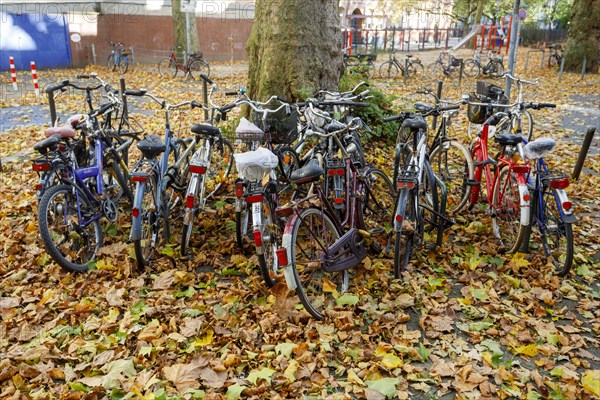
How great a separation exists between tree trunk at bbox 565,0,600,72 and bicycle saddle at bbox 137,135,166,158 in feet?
60.7

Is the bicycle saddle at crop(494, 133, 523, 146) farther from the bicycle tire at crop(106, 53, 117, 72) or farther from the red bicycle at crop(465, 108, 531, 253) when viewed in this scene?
the bicycle tire at crop(106, 53, 117, 72)

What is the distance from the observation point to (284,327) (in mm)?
3713

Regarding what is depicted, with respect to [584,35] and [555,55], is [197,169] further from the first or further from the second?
[555,55]

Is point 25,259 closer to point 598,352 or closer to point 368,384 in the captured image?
point 368,384

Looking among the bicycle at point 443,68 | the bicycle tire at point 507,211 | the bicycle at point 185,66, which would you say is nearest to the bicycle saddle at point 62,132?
the bicycle tire at point 507,211

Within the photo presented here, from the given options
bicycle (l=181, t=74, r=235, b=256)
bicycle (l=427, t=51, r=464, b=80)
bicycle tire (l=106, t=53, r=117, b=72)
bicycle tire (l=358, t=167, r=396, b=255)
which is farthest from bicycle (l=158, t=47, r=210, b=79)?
bicycle tire (l=358, t=167, r=396, b=255)

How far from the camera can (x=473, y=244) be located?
514 centimetres

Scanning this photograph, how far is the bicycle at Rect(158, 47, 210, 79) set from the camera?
18.0 metres

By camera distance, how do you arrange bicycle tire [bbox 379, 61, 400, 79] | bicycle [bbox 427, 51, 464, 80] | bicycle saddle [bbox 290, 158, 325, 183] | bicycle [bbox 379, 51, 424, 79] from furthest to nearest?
1. bicycle tire [bbox 379, 61, 400, 79]
2. bicycle [bbox 379, 51, 424, 79]
3. bicycle [bbox 427, 51, 464, 80]
4. bicycle saddle [bbox 290, 158, 325, 183]

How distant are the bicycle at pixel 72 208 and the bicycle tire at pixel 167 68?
1403 cm

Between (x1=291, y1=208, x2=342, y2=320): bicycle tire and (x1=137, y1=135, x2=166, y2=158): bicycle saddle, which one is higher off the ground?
(x1=137, y1=135, x2=166, y2=158): bicycle saddle

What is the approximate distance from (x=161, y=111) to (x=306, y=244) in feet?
29.6

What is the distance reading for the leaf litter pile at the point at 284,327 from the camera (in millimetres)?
3125

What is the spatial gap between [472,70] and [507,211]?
639 inches
